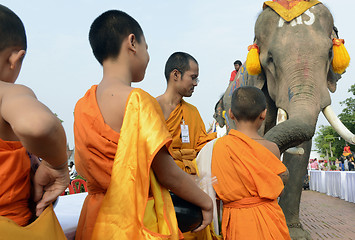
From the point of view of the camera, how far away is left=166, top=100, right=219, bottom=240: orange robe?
9.38ft

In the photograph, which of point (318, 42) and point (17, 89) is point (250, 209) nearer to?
point (17, 89)

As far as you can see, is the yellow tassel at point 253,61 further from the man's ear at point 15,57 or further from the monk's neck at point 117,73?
the man's ear at point 15,57

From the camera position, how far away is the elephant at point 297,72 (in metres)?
4.75

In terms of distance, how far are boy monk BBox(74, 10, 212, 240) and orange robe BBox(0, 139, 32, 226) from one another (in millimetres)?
307

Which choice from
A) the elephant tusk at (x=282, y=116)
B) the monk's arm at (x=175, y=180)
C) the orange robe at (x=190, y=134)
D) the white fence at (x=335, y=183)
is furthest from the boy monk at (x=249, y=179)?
the white fence at (x=335, y=183)

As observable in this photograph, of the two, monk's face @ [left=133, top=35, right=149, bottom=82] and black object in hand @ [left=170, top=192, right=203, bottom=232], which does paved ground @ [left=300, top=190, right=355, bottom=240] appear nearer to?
black object in hand @ [left=170, top=192, right=203, bottom=232]

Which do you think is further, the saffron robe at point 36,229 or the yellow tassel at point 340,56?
the yellow tassel at point 340,56

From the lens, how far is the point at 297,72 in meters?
4.95

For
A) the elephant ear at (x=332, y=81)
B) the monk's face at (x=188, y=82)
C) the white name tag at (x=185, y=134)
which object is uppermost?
the elephant ear at (x=332, y=81)

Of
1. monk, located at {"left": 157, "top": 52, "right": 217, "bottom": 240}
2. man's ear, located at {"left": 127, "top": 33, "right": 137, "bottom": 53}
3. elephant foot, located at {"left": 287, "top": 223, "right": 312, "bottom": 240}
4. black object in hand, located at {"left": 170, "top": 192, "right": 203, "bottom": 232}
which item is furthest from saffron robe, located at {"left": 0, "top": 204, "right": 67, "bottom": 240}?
elephant foot, located at {"left": 287, "top": 223, "right": 312, "bottom": 240}

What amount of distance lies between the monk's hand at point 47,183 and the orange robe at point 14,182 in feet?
0.12

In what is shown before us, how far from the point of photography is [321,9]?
539cm

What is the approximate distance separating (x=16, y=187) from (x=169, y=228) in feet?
1.84

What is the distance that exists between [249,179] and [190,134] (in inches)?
32.0
